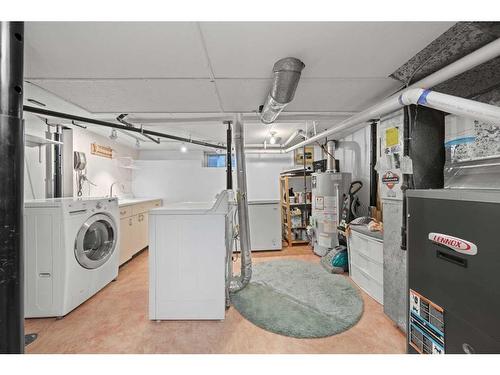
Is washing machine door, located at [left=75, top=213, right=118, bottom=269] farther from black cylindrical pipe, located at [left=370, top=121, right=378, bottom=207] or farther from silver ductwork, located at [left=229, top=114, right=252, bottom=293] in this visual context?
black cylindrical pipe, located at [left=370, top=121, right=378, bottom=207]

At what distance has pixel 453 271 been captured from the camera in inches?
38.8

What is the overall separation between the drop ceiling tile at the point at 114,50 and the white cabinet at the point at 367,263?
2297 millimetres

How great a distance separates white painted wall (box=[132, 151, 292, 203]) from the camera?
4551 millimetres

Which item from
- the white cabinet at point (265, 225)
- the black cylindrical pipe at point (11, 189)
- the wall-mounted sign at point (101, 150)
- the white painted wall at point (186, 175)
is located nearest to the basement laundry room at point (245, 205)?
the black cylindrical pipe at point (11, 189)

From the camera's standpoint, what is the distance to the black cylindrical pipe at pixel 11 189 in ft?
2.56

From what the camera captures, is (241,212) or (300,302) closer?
(300,302)

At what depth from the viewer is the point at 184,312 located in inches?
71.5

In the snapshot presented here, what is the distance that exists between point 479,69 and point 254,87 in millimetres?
1459

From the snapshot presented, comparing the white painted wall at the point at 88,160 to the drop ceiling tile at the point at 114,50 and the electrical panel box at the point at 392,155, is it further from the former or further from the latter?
the electrical panel box at the point at 392,155

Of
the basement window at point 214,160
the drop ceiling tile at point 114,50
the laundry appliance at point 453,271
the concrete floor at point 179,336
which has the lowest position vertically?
the concrete floor at point 179,336

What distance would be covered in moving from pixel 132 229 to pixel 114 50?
8.90 feet

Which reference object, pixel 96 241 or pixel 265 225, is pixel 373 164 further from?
pixel 96 241

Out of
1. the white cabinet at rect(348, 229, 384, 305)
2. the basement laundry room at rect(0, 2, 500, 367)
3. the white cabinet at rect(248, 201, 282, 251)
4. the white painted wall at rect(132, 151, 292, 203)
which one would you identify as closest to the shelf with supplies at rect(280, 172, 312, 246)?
the white cabinet at rect(248, 201, 282, 251)

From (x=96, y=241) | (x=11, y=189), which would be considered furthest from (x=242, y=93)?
(x=96, y=241)
